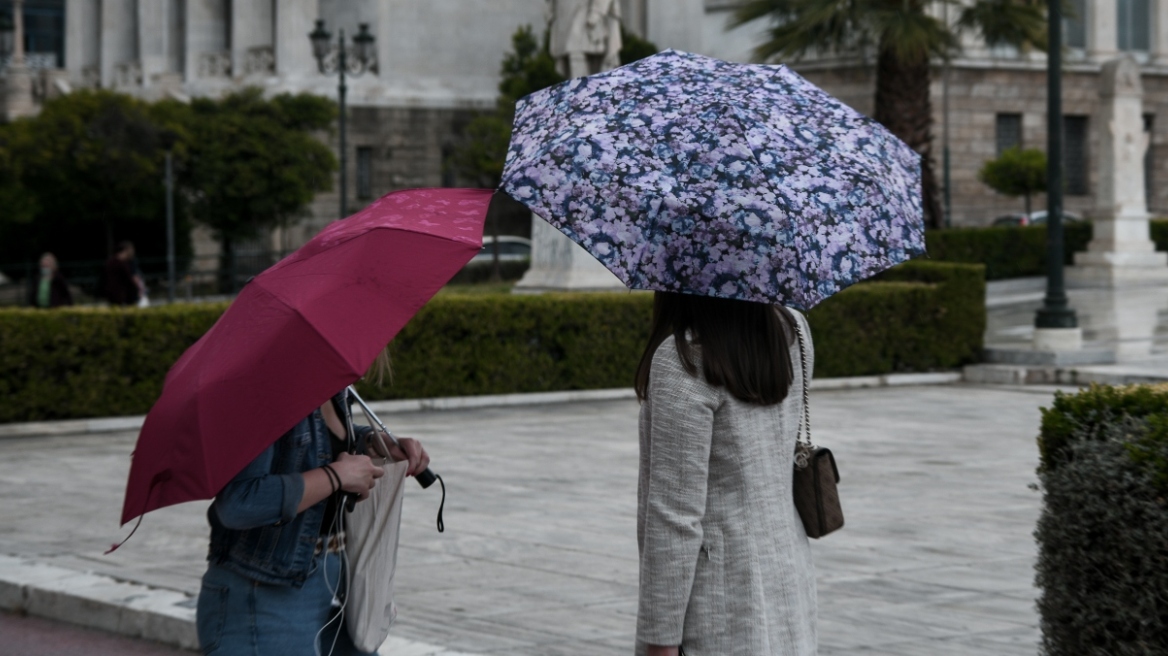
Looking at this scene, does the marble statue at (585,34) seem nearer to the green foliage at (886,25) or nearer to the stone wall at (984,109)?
the green foliage at (886,25)

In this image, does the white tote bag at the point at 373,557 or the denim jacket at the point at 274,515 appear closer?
the denim jacket at the point at 274,515

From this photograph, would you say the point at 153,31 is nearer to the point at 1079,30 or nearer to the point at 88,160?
the point at 88,160

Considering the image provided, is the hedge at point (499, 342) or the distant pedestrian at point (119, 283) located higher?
the distant pedestrian at point (119, 283)

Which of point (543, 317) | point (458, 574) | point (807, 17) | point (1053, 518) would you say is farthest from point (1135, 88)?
point (1053, 518)

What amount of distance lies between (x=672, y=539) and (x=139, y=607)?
4.22m

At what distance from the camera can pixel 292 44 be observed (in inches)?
1737

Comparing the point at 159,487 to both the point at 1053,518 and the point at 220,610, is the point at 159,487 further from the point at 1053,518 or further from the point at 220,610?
the point at 1053,518

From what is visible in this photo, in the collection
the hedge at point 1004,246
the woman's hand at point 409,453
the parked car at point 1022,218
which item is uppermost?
the parked car at point 1022,218

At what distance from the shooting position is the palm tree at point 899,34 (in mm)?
27719

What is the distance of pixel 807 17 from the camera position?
27656 millimetres

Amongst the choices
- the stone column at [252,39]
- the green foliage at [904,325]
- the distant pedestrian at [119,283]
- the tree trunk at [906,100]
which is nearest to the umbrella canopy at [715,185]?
the green foliage at [904,325]

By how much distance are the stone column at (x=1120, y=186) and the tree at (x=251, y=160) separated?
712 inches

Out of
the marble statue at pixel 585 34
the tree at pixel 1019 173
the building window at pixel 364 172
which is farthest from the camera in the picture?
the building window at pixel 364 172

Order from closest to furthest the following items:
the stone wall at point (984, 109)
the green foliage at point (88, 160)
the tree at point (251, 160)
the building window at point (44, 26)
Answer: the green foliage at point (88, 160) → the tree at point (251, 160) → the stone wall at point (984, 109) → the building window at point (44, 26)
